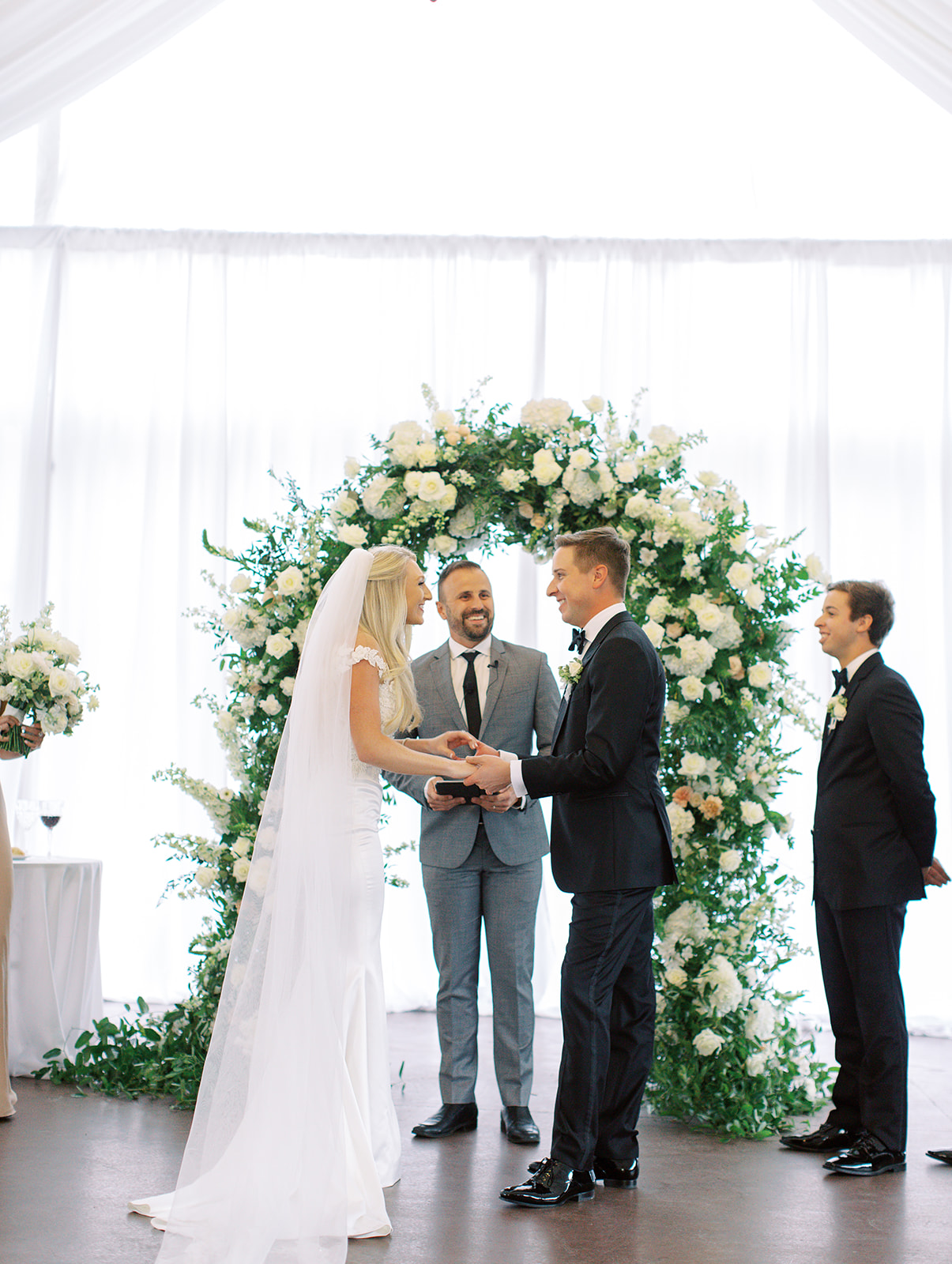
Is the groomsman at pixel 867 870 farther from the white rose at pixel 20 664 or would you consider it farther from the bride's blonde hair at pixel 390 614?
the white rose at pixel 20 664

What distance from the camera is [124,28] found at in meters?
5.45

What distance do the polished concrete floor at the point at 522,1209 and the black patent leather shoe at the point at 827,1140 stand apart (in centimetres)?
4

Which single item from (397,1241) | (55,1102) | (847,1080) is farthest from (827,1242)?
(55,1102)

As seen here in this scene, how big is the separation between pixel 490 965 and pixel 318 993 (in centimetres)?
107

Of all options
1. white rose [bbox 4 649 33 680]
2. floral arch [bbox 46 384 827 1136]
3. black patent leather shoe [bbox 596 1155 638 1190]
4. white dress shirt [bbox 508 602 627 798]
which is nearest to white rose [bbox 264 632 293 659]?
floral arch [bbox 46 384 827 1136]

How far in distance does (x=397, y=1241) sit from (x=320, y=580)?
7.32ft

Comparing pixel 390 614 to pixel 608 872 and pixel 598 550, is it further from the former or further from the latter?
pixel 608 872

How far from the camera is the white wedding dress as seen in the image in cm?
284

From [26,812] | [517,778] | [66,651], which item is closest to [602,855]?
[517,778]

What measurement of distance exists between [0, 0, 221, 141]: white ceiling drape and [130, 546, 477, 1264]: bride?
10.7 feet

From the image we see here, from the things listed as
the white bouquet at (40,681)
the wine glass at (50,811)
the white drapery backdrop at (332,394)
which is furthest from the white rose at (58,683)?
the white drapery backdrop at (332,394)

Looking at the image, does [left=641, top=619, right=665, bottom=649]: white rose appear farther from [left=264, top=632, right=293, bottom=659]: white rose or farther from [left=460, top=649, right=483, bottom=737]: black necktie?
[left=264, top=632, right=293, bottom=659]: white rose

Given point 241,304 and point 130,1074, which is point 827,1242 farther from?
point 241,304

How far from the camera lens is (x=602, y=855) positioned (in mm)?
3336
